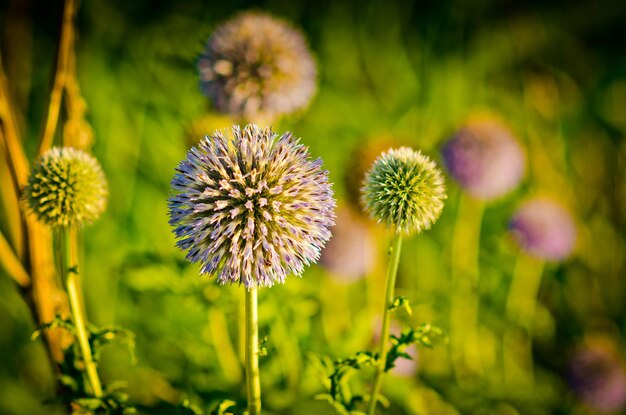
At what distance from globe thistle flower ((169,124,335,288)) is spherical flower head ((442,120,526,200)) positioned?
97 cm

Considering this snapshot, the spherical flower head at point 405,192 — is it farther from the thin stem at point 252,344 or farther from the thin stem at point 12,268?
the thin stem at point 12,268

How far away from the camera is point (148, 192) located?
2.08m

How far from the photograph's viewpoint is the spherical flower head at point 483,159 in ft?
5.25

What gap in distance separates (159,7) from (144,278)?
5.99 feet

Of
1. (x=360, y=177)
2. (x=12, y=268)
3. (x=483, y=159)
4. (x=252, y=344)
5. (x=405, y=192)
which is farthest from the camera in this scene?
(x=483, y=159)

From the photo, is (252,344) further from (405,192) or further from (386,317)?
(405,192)

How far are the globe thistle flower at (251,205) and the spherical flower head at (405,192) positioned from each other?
4.2 inches

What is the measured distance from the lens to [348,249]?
1.59 m

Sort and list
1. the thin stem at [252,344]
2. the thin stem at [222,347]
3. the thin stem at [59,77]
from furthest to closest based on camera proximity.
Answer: the thin stem at [222,347]
the thin stem at [59,77]
the thin stem at [252,344]

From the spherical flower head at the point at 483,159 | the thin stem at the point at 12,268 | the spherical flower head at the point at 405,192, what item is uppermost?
the spherical flower head at the point at 483,159

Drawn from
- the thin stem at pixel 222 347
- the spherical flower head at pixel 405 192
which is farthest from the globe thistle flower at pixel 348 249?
the spherical flower head at pixel 405 192

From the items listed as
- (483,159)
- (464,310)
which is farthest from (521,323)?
(483,159)

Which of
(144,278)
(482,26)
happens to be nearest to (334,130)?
(482,26)

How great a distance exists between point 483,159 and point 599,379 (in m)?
0.83
